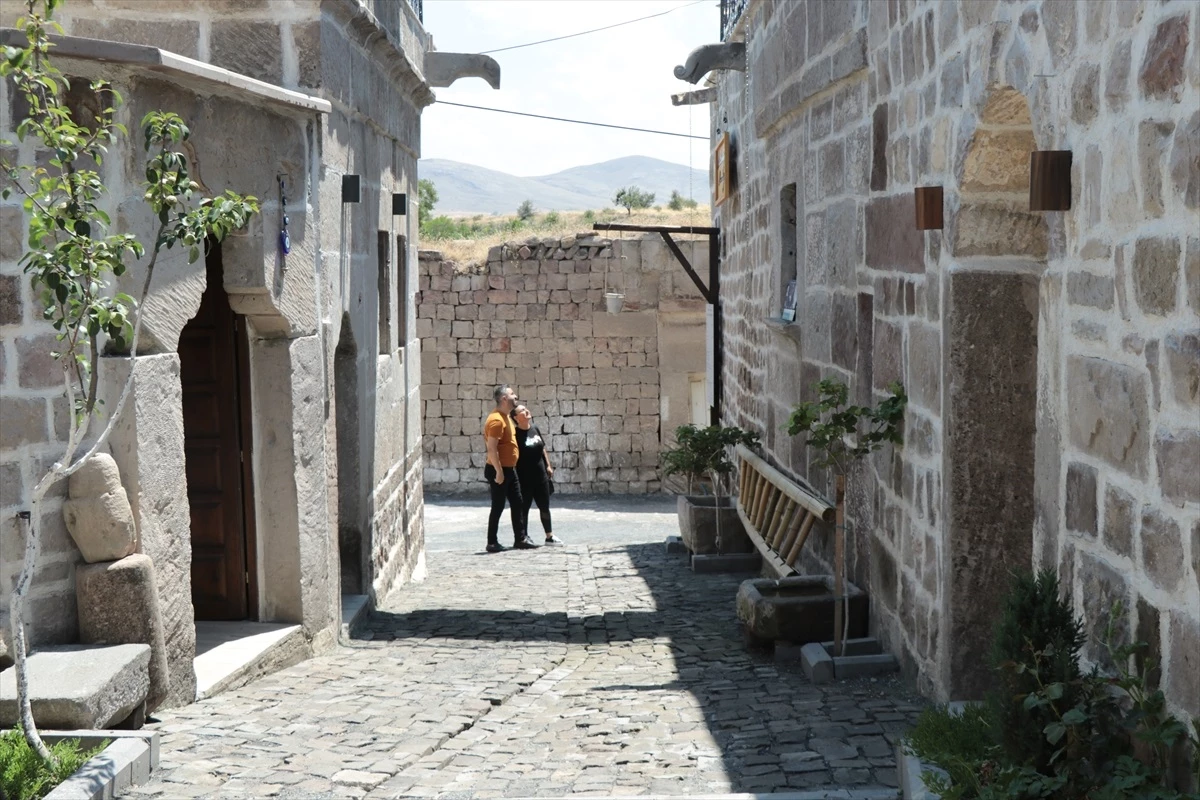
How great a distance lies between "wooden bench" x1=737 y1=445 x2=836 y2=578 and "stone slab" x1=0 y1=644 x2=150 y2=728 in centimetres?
335

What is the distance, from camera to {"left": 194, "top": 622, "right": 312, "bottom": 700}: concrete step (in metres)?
→ 5.88

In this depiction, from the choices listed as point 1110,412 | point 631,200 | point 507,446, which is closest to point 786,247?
point 507,446

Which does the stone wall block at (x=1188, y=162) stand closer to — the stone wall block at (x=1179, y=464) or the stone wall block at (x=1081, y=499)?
the stone wall block at (x=1179, y=464)

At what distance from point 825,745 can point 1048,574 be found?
1.61 metres

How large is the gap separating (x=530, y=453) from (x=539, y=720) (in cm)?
726

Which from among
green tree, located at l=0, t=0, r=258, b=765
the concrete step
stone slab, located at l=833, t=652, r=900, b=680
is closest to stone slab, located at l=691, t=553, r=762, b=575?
the concrete step

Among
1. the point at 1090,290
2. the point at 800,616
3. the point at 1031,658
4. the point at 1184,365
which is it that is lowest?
the point at 800,616

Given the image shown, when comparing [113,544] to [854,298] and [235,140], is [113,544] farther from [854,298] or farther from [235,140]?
[854,298]

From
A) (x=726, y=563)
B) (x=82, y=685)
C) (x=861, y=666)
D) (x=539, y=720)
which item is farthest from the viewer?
(x=726, y=563)

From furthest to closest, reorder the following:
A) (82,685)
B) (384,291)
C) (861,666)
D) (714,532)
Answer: (714,532), (384,291), (861,666), (82,685)

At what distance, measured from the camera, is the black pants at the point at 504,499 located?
12359 millimetres

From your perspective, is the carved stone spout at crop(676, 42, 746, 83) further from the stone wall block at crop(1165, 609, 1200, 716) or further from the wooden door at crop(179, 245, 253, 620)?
the stone wall block at crop(1165, 609, 1200, 716)

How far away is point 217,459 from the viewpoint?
707cm

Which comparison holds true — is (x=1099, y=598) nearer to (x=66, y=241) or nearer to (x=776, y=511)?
(x=66, y=241)
